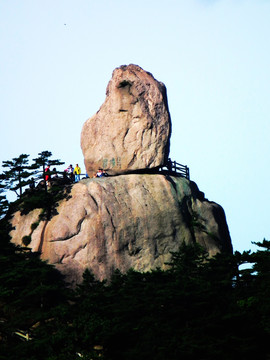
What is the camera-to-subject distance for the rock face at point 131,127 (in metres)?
47.1

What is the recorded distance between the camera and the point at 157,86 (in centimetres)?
4838

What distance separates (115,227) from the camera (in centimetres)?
4328

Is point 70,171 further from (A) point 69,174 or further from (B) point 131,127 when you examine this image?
(B) point 131,127

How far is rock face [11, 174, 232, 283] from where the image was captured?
140 feet

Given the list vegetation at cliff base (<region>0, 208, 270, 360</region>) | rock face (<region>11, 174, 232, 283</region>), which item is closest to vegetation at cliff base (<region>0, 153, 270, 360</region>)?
vegetation at cliff base (<region>0, 208, 270, 360</region>)

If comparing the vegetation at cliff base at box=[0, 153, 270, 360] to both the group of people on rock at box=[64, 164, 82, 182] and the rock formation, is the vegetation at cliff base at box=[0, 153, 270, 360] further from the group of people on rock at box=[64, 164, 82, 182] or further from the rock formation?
the group of people on rock at box=[64, 164, 82, 182]

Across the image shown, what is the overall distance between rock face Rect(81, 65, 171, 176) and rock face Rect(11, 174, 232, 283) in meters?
1.64

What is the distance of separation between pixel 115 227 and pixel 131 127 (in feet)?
24.0

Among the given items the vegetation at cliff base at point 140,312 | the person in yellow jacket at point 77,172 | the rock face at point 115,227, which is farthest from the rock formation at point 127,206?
the vegetation at cliff base at point 140,312

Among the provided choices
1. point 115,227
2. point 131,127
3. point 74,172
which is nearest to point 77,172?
point 74,172

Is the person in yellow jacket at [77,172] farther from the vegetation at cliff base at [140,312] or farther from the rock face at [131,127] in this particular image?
the vegetation at cliff base at [140,312]

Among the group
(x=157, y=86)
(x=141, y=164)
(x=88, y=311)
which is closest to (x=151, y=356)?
(x=88, y=311)

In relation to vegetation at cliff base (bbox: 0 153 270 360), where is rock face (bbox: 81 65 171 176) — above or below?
above

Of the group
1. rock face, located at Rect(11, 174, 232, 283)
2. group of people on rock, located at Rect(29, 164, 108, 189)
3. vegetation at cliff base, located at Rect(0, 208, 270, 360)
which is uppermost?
group of people on rock, located at Rect(29, 164, 108, 189)
